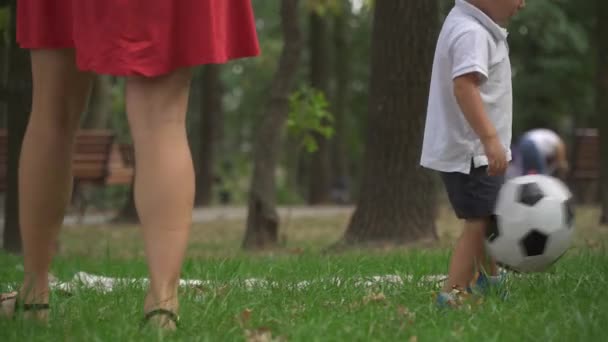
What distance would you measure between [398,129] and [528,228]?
15.0 ft

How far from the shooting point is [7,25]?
8.12m

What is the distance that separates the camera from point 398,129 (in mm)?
8781

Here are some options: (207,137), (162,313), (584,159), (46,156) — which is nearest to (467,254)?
(162,313)

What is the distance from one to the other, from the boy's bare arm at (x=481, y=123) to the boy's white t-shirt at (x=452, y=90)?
81mm

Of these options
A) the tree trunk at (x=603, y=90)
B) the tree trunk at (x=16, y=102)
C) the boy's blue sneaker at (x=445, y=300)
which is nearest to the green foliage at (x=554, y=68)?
the tree trunk at (x=603, y=90)

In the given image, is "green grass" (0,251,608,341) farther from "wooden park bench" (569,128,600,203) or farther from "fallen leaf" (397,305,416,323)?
"wooden park bench" (569,128,600,203)

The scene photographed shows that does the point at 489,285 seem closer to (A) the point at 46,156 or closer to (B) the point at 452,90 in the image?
(B) the point at 452,90

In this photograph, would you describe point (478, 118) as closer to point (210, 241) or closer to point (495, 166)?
point (495, 166)

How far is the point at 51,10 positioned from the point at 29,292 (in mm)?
914

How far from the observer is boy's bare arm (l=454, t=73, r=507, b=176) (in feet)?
13.7

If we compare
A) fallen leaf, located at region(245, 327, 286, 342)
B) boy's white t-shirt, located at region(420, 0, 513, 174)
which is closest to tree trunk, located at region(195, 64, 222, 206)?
boy's white t-shirt, located at region(420, 0, 513, 174)

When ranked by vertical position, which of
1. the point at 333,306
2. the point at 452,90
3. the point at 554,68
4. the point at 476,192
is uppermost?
the point at 452,90

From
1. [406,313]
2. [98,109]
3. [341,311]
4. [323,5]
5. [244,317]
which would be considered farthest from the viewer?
→ [98,109]

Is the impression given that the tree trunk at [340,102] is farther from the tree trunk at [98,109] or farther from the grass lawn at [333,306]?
the grass lawn at [333,306]
